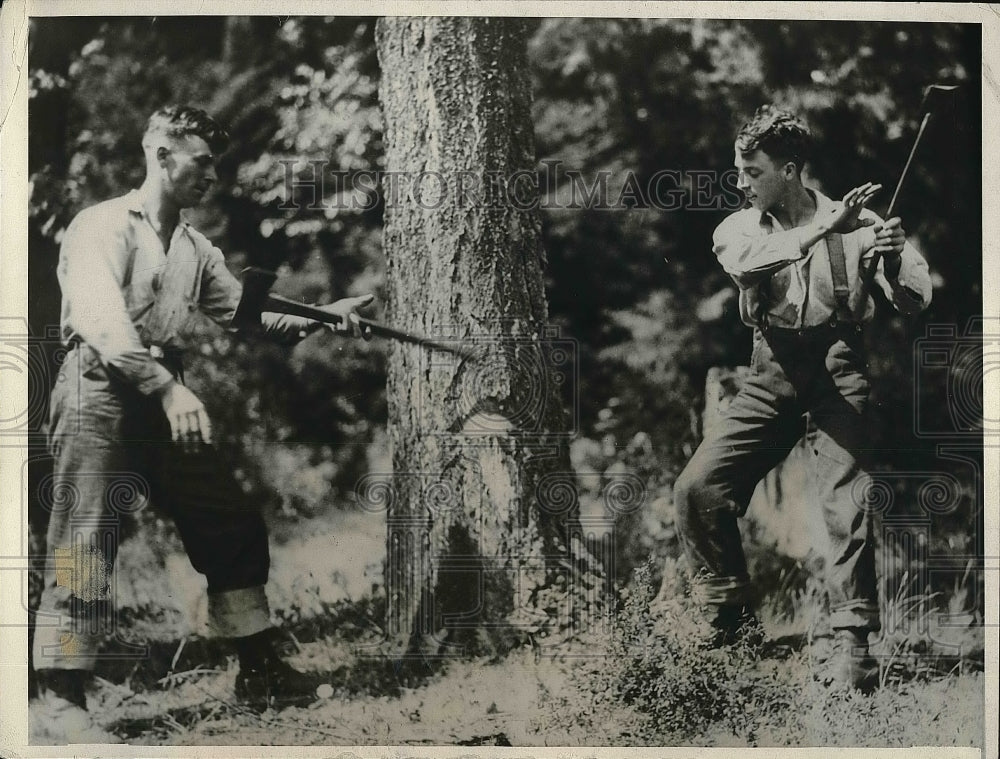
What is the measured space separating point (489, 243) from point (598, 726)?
2493mm

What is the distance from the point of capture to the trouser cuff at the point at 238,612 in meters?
4.57

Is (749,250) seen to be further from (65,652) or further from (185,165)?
(65,652)

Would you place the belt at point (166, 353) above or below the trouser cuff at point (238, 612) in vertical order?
above

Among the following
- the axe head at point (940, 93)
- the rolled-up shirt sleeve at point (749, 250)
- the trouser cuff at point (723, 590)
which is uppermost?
the axe head at point (940, 93)

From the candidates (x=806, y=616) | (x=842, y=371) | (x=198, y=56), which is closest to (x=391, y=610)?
(x=806, y=616)

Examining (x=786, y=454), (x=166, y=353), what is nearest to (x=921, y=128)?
(x=786, y=454)

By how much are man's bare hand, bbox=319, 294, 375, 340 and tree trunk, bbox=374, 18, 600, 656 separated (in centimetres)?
15

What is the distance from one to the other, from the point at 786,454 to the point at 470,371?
1678mm

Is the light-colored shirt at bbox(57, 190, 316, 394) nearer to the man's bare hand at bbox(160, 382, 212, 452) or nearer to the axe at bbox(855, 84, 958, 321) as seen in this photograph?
the man's bare hand at bbox(160, 382, 212, 452)

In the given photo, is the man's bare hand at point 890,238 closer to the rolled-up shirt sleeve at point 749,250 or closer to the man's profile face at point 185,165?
the rolled-up shirt sleeve at point 749,250

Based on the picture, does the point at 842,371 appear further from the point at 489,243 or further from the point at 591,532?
the point at 489,243

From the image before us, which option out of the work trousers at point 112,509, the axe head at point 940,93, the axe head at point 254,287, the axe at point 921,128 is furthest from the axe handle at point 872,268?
the work trousers at point 112,509

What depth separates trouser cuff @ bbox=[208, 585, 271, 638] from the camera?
4.57 m

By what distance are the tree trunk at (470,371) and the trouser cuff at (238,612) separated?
65 centimetres
